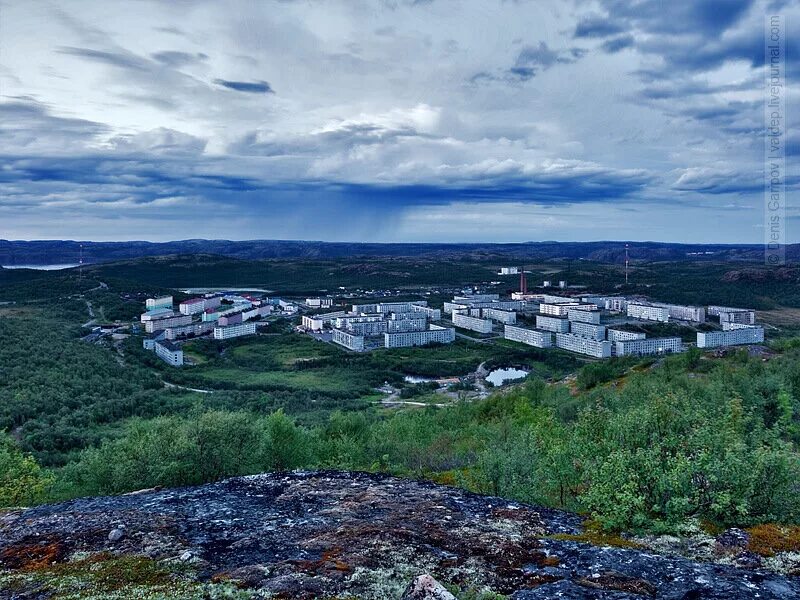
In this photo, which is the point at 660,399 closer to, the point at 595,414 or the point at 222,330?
the point at 595,414

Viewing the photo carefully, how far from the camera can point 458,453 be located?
17281 mm

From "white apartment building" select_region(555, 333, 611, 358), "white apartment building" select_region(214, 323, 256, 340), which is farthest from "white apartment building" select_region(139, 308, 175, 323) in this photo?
"white apartment building" select_region(555, 333, 611, 358)

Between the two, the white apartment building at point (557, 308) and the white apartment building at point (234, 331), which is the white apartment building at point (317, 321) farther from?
the white apartment building at point (557, 308)

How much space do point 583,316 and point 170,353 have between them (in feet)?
201

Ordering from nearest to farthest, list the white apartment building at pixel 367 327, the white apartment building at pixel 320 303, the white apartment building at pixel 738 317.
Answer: the white apartment building at pixel 738 317 < the white apartment building at pixel 367 327 < the white apartment building at pixel 320 303

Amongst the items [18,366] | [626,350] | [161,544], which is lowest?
[626,350]

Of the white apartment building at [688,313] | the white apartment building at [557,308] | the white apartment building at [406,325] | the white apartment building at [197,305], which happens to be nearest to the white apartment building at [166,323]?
the white apartment building at [197,305]

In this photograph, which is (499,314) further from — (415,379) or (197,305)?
(197,305)

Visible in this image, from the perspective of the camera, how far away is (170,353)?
61219 millimetres

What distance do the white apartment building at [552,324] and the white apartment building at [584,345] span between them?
17.3ft

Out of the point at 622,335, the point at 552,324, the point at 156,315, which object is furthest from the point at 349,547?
the point at 156,315

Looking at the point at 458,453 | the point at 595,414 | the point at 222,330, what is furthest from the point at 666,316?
the point at 595,414

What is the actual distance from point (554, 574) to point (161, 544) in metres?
5.63

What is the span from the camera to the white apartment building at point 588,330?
7550cm
